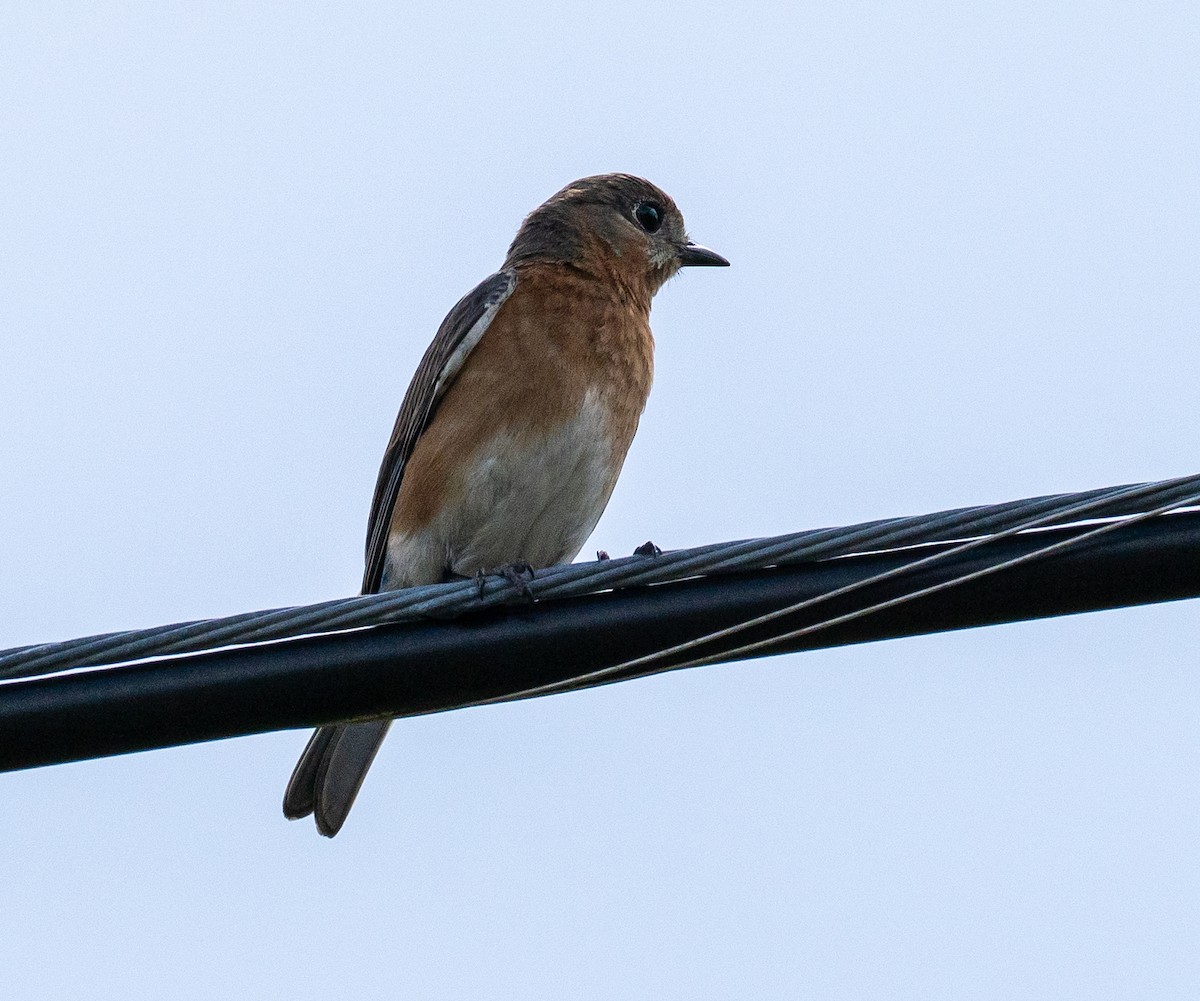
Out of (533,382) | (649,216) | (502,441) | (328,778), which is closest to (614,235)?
(649,216)

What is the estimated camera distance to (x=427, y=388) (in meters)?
7.29

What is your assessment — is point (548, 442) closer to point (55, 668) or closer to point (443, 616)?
point (443, 616)

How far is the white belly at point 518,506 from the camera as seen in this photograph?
22.2 feet

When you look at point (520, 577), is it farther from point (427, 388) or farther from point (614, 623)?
point (427, 388)

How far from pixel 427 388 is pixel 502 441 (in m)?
0.67

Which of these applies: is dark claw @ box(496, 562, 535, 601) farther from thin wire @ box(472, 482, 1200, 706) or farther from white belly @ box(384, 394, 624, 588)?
white belly @ box(384, 394, 624, 588)

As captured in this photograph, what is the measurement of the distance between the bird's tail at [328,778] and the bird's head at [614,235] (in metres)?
2.38

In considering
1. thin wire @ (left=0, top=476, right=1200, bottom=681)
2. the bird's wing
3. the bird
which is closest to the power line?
thin wire @ (left=0, top=476, right=1200, bottom=681)

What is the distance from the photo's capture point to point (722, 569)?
3.99 meters

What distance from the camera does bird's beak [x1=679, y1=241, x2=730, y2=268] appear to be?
868cm

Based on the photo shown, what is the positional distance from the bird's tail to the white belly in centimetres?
72

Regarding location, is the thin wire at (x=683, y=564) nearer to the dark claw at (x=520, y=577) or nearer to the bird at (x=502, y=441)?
the dark claw at (x=520, y=577)

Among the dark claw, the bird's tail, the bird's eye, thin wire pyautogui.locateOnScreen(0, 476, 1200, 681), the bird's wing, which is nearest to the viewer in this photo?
thin wire pyautogui.locateOnScreen(0, 476, 1200, 681)

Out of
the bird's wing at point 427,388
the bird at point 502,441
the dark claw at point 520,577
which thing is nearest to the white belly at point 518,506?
the bird at point 502,441
